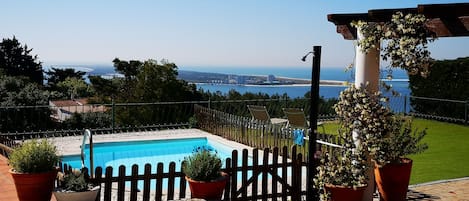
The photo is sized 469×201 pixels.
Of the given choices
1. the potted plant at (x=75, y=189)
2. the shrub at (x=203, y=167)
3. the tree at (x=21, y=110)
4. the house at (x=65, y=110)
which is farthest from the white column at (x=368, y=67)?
the tree at (x=21, y=110)

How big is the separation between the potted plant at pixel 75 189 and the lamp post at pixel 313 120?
286 cm

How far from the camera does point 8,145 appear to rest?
27.2 feet

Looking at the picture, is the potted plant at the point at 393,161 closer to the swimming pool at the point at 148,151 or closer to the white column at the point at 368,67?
the white column at the point at 368,67

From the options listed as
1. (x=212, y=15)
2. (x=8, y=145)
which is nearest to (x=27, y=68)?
(x=212, y=15)

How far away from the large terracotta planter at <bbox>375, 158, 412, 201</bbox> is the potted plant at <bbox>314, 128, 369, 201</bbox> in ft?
0.98

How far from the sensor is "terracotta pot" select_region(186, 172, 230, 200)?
5.12m

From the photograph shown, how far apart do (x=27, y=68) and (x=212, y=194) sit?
125 feet

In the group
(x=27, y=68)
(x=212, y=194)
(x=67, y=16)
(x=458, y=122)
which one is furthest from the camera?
(x=27, y=68)

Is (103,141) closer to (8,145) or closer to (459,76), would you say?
(8,145)

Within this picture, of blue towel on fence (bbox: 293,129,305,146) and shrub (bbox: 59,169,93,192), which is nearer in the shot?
shrub (bbox: 59,169,93,192)

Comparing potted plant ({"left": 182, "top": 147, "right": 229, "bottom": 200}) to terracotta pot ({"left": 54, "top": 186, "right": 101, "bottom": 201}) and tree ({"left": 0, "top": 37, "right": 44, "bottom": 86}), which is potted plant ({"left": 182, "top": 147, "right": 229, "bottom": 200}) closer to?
terracotta pot ({"left": 54, "top": 186, "right": 101, "bottom": 201})

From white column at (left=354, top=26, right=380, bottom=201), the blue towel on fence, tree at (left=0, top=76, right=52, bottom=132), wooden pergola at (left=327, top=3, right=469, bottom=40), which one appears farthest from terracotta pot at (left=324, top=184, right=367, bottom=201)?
tree at (left=0, top=76, right=52, bottom=132)

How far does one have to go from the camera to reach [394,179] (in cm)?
580

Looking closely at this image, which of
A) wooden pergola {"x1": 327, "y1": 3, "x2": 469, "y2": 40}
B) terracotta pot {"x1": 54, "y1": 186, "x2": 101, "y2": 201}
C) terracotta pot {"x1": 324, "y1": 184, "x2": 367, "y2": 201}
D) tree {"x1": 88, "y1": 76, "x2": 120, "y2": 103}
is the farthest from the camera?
tree {"x1": 88, "y1": 76, "x2": 120, "y2": 103}
